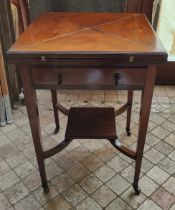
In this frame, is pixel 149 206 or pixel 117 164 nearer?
pixel 149 206

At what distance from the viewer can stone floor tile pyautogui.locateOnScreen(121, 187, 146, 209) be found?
121 cm

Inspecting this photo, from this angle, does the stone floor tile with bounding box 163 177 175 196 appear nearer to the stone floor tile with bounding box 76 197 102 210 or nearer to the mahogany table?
the mahogany table

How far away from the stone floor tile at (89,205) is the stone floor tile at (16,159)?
0.48 m

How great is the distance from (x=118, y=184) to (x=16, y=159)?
643 mm

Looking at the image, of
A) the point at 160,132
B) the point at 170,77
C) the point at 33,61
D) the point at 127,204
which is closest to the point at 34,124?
the point at 33,61

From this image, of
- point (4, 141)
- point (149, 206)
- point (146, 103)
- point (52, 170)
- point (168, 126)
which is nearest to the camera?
point (146, 103)

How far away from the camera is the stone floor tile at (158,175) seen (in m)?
1.34

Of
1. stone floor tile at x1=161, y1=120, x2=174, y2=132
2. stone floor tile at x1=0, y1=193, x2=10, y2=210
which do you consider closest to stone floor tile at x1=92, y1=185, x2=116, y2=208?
stone floor tile at x1=0, y1=193, x2=10, y2=210

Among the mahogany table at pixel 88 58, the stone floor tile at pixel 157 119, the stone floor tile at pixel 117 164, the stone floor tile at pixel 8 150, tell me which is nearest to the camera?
the mahogany table at pixel 88 58

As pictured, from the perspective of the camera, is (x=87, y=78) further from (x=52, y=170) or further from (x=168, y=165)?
(x=168, y=165)

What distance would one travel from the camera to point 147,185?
4.30 feet

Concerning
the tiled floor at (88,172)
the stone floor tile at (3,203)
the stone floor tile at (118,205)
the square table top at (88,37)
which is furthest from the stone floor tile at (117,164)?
the square table top at (88,37)

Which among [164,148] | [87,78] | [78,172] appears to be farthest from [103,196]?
[87,78]

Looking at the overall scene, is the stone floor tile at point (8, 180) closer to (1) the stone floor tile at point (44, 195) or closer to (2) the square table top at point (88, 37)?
(1) the stone floor tile at point (44, 195)
